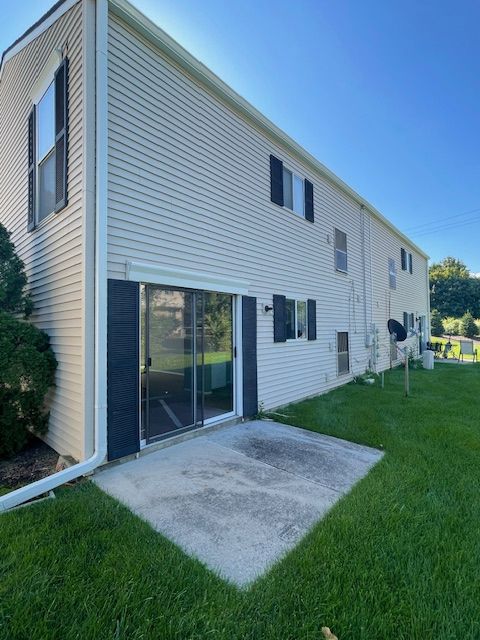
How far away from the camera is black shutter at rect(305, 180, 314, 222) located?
7.90 metres

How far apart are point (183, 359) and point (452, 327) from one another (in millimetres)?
37891

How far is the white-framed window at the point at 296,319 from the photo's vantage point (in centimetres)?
711

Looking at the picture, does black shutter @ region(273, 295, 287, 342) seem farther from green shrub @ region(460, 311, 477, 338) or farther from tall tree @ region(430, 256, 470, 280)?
tall tree @ region(430, 256, 470, 280)

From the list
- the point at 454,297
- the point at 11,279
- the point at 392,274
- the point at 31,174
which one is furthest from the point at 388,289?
the point at 454,297

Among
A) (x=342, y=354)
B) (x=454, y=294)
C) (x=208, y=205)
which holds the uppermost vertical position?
(x=454, y=294)

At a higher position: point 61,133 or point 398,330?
point 61,133

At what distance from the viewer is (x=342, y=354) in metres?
9.34

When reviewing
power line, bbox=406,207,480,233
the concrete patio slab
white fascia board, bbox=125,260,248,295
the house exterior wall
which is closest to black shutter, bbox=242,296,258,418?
white fascia board, bbox=125,260,248,295

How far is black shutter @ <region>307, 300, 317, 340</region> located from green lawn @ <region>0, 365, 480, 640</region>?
460 cm

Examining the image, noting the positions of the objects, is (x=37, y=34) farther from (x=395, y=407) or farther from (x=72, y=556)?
(x=395, y=407)

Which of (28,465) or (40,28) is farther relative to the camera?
(40,28)

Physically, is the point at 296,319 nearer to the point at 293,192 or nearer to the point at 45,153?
the point at 293,192

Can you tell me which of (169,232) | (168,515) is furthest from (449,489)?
(169,232)

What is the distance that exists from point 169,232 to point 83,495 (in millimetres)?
3261
